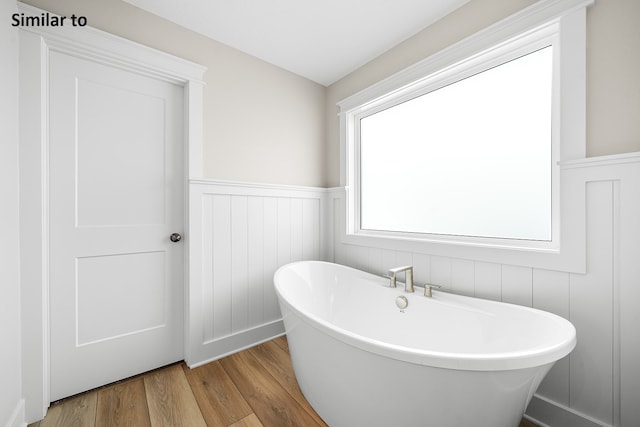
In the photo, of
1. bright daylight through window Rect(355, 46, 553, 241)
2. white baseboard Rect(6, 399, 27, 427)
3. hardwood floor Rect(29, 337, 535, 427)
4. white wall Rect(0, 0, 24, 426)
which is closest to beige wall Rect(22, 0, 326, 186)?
white wall Rect(0, 0, 24, 426)

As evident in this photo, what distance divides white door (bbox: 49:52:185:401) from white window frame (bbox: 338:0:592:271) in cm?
162

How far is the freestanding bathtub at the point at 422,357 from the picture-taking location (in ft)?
2.71

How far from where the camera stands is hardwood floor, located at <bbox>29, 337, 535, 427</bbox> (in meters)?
1.29

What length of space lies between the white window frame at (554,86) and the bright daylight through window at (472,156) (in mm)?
42

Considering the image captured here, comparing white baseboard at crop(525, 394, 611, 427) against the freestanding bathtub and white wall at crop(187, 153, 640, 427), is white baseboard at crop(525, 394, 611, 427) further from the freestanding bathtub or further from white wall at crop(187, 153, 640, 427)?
the freestanding bathtub

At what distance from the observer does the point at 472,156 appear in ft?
5.39

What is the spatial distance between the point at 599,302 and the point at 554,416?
23.9 inches

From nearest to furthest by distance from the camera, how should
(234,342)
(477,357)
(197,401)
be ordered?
1. (477,357)
2. (197,401)
3. (234,342)

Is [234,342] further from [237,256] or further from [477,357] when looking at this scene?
[477,357]

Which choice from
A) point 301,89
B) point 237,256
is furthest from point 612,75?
point 237,256

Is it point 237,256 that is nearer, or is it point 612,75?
point 612,75

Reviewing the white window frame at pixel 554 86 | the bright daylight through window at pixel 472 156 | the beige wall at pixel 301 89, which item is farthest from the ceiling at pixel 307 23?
the bright daylight through window at pixel 472 156

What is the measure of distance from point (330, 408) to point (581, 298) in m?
1.25

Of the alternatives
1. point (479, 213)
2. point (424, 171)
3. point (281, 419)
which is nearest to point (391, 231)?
point (424, 171)
